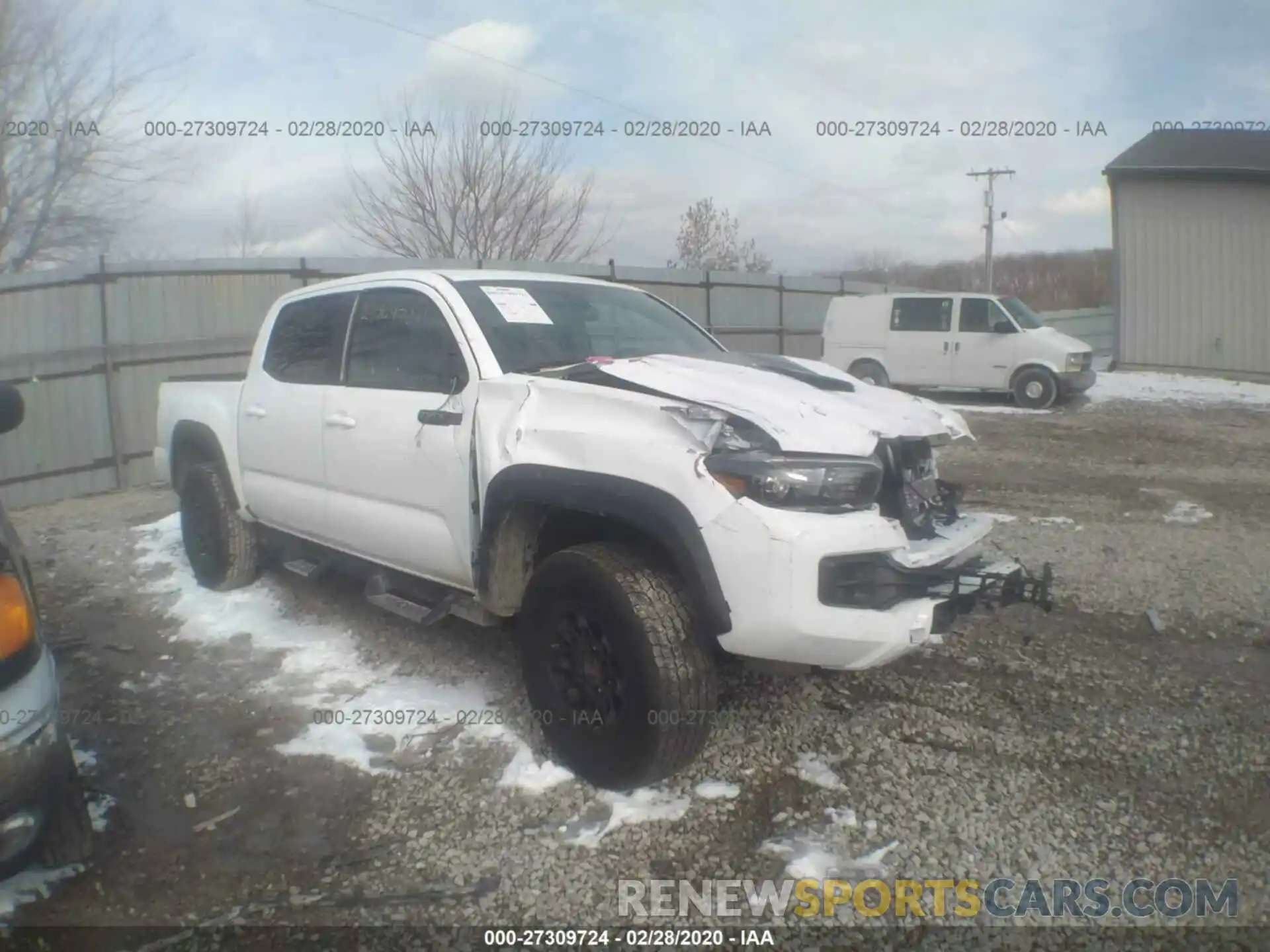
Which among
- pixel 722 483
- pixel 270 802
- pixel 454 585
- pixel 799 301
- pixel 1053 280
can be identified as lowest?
pixel 270 802

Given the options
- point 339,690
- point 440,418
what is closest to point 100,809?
point 339,690

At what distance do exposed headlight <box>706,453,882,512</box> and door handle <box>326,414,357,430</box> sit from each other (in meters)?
1.99

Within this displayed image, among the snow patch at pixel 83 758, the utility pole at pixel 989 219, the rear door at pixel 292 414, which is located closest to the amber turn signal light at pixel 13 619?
the snow patch at pixel 83 758

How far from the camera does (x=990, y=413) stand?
14.0m

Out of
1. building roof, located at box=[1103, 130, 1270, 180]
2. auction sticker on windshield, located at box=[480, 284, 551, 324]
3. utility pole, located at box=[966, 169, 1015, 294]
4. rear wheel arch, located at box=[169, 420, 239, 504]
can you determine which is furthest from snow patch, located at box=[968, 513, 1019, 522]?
utility pole, located at box=[966, 169, 1015, 294]

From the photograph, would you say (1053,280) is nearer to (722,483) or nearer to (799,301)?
(799,301)

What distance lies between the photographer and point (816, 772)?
3404 millimetres

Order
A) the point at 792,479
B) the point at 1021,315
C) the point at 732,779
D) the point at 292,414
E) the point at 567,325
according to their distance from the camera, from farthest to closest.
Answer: the point at 1021,315, the point at 292,414, the point at 567,325, the point at 732,779, the point at 792,479

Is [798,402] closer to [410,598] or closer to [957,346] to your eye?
[410,598]

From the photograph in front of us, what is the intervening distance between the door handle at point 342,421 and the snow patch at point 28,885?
76.9 inches

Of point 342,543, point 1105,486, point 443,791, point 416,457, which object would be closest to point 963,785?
point 443,791

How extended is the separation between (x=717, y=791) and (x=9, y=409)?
267cm

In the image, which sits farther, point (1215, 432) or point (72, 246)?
point (72, 246)

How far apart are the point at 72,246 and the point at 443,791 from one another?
53.9ft
